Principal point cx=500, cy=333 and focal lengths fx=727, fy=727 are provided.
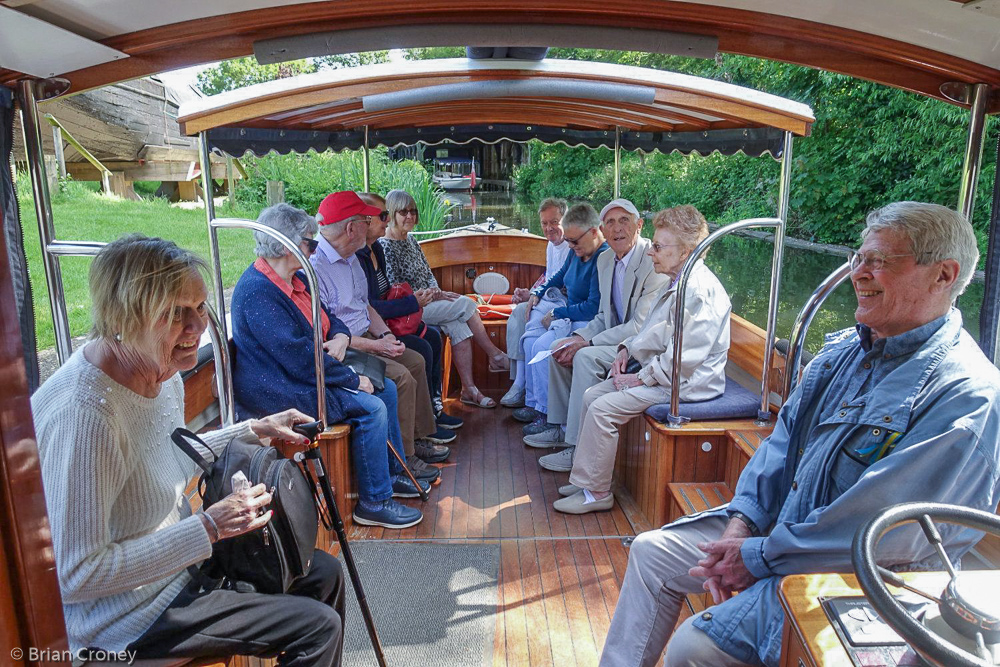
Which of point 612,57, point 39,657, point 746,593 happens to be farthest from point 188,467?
point 612,57

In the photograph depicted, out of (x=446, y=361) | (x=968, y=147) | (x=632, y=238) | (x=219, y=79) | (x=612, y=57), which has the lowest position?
(x=446, y=361)

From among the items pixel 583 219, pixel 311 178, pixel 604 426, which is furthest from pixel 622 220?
pixel 311 178

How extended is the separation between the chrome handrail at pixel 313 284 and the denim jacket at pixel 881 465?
1620mm

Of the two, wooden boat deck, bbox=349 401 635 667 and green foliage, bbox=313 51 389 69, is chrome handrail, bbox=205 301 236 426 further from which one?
green foliage, bbox=313 51 389 69

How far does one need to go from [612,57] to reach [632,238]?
18.8 m

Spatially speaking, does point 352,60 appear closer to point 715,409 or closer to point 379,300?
point 379,300

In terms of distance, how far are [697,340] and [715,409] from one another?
0.94 feet

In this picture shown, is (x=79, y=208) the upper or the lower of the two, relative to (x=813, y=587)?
upper

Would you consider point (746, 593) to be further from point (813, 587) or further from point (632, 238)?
point (632, 238)

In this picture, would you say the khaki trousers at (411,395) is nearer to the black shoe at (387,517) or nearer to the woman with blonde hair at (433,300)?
the black shoe at (387,517)

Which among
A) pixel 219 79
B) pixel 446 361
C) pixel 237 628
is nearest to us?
pixel 237 628

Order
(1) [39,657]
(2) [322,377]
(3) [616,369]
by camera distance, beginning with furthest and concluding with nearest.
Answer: (3) [616,369] → (2) [322,377] → (1) [39,657]

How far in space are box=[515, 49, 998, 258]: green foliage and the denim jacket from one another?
7693 mm

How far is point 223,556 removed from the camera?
5.56 feet
